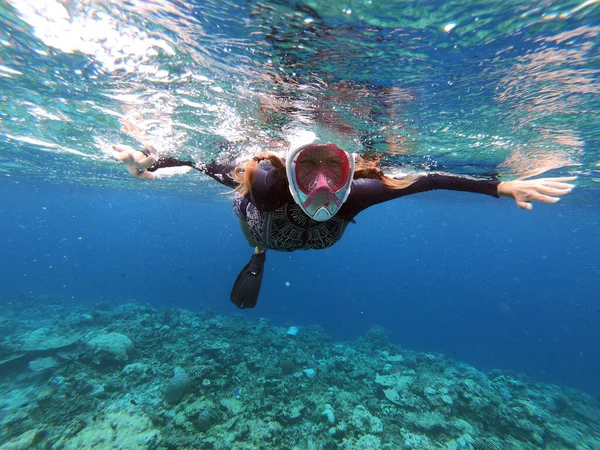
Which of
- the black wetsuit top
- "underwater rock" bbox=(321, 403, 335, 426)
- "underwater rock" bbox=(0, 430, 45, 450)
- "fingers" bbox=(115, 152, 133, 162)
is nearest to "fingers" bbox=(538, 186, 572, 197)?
the black wetsuit top

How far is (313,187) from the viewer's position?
2770 millimetres

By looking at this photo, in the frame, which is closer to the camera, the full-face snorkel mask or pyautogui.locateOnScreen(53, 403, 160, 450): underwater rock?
the full-face snorkel mask

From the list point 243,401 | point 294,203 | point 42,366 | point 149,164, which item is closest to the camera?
point 294,203

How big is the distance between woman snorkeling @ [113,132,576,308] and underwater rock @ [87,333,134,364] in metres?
11.2

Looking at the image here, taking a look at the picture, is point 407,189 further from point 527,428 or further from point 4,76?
point 527,428

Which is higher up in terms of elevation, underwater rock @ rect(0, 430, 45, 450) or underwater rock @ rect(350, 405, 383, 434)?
underwater rock @ rect(0, 430, 45, 450)

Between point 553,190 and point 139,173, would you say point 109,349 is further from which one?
point 553,190

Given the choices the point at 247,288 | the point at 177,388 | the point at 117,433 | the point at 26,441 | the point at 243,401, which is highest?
the point at 247,288

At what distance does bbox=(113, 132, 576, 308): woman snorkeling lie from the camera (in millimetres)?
2789

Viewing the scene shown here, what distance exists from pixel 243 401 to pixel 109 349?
20.8 ft

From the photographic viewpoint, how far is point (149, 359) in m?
12.6

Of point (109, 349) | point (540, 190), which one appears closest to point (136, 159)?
point (540, 190)

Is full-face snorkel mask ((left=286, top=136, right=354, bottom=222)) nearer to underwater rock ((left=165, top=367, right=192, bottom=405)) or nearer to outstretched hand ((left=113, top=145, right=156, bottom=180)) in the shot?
outstretched hand ((left=113, top=145, right=156, bottom=180))

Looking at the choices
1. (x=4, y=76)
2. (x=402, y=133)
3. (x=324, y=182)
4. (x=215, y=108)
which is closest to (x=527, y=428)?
(x=402, y=133)
